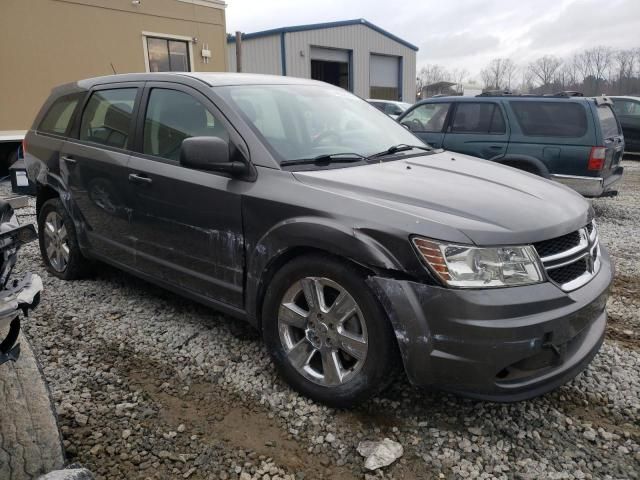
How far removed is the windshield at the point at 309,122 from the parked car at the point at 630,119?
11.6 metres

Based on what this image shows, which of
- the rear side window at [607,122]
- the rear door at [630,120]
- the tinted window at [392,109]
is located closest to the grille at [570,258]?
the rear side window at [607,122]

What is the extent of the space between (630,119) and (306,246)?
519 inches

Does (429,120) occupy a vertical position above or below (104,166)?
above

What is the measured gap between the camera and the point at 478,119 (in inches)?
296

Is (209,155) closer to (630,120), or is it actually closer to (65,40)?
(65,40)

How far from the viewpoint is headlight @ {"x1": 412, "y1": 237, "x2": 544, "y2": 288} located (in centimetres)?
222

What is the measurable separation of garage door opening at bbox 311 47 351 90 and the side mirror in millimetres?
23623

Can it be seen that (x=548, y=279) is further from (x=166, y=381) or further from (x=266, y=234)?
(x=166, y=381)

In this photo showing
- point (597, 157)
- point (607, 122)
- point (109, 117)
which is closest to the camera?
point (109, 117)

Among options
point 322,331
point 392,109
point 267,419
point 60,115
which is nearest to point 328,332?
point 322,331

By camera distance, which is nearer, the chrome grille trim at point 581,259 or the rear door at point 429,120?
the chrome grille trim at point 581,259

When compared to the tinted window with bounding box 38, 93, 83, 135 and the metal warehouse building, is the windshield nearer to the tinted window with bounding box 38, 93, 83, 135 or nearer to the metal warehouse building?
the tinted window with bounding box 38, 93, 83, 135

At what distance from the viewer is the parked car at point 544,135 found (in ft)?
22.1

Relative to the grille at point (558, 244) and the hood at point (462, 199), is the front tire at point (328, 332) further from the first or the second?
the grille at point (558, 244)
